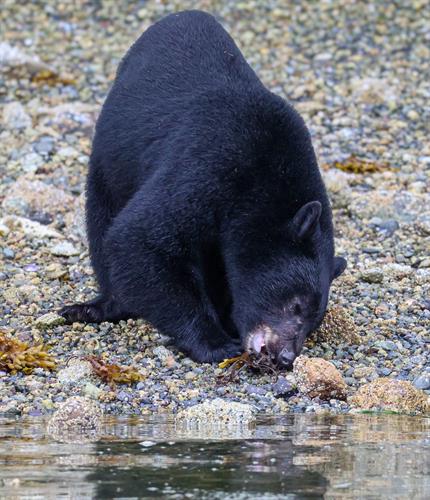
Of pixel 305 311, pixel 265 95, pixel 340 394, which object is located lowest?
pixel 340 394

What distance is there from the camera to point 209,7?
16.5 meters

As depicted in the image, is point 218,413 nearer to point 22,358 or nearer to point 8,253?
point 22,358

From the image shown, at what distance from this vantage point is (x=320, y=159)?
11984 mm

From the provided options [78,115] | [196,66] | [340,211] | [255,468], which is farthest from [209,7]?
[255,468]

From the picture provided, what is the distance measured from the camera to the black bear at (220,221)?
7.05 meters

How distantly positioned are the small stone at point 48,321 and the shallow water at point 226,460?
5.28 feet

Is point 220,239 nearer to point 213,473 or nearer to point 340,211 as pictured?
point 213,473

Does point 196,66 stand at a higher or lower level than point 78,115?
lower

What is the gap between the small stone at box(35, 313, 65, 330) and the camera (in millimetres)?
7809

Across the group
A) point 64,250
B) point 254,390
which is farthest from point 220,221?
point 64,250

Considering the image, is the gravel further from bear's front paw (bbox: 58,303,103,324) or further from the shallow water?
the shallow water

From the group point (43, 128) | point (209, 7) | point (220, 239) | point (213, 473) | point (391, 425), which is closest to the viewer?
point (213, 473)

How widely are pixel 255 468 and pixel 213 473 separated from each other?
188 millimetres

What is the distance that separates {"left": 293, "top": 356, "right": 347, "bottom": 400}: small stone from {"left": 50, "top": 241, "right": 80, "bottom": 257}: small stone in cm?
307
